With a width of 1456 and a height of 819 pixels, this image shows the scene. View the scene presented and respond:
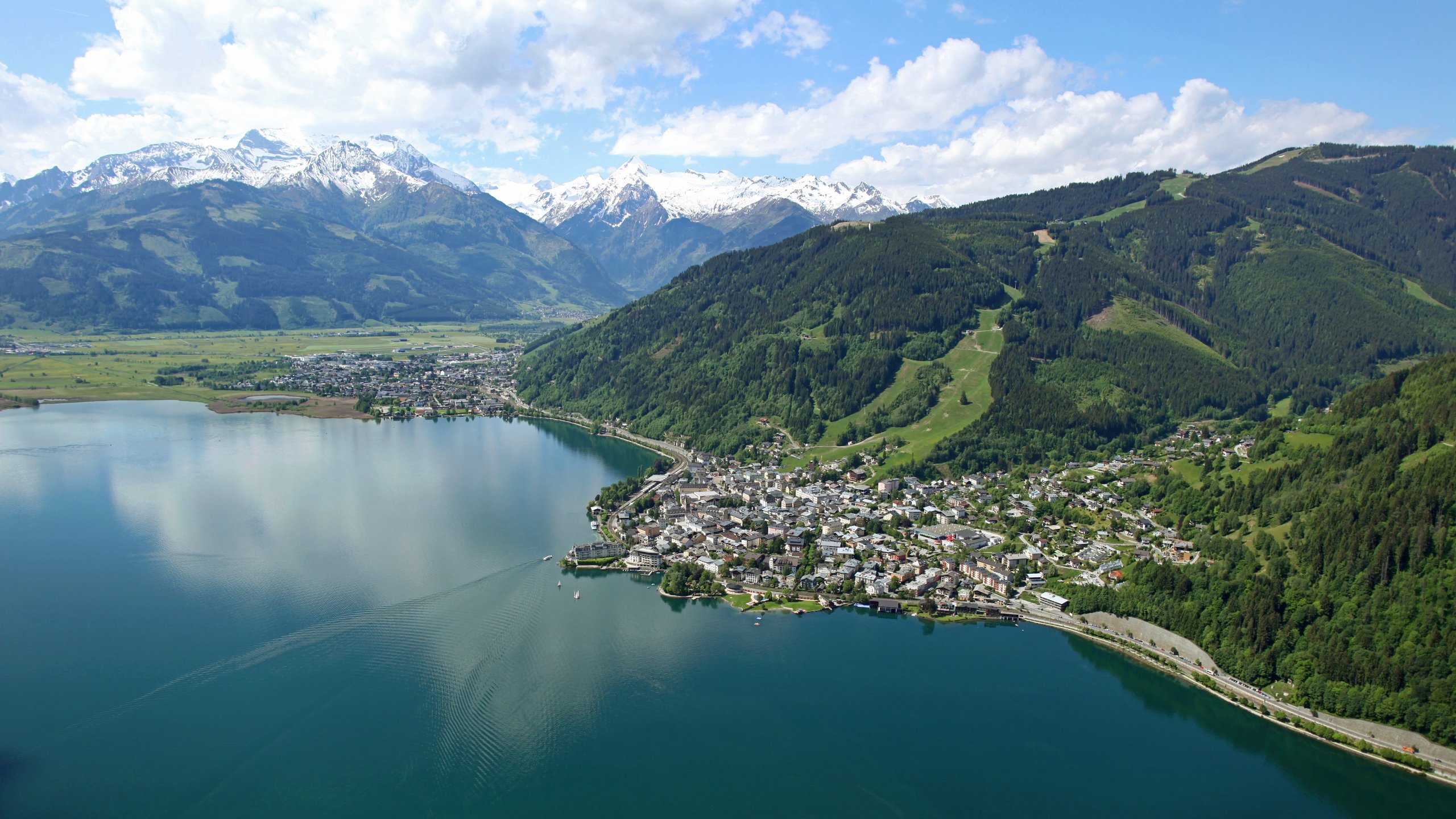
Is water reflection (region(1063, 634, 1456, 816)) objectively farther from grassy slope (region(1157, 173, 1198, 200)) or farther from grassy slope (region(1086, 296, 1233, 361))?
grassy slope (region(1157, 173, 1198, 200))

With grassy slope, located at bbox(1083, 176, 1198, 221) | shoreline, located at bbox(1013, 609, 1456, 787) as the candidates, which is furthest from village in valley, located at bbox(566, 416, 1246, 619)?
grassy slope, located at bbox(1083, 176, 1198, 221)

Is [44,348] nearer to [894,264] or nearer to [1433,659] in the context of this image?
[894,264]

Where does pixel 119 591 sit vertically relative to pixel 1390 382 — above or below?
below

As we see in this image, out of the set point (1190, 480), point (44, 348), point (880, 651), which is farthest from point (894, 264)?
point (44, 348)

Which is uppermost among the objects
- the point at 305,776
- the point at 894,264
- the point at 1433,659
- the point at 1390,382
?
the point at 894,264

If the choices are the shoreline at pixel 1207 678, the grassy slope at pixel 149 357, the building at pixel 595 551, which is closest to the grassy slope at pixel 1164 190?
the shoreline at pixel 1207 678

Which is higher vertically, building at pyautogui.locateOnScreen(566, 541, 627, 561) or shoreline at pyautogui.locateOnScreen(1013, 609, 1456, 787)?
building at pyautogui.locateOnScreen(566, 541, 627, 561)
